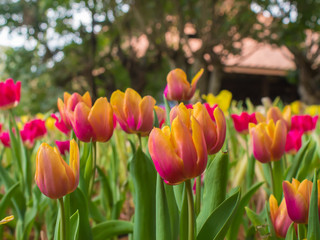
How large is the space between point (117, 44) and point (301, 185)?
11998 millimetres

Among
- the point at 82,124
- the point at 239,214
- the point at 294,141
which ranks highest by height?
the point at 82,124

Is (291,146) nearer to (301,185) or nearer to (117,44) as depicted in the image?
(301,185)

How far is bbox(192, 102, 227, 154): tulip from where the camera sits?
1.70ft

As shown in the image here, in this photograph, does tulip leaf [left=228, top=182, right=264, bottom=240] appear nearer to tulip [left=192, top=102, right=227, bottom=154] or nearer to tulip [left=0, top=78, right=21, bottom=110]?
tulip [left=192, top=102, right=227, bottom=154]

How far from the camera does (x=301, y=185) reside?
20.2 inches

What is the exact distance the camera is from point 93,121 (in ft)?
2.11

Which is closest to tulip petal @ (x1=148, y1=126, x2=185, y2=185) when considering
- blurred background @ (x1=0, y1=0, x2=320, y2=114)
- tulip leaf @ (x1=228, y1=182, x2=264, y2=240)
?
tulip leaf @ (x1=228, y1=182, x2=264, y2=240)

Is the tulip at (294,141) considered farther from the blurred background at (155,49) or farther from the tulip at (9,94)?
the blurred background at (155,49)

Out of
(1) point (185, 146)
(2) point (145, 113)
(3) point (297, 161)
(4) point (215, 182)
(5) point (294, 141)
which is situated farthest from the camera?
(5) point (294, 141)

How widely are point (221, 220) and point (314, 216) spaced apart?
0.38 ft

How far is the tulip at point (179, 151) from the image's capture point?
45cm

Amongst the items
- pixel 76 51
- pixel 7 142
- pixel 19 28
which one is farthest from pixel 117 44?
pixel 7 142

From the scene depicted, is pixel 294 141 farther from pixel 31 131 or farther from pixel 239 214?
pixel 31 131

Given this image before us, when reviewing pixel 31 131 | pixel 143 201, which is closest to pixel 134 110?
pixel 143 201
